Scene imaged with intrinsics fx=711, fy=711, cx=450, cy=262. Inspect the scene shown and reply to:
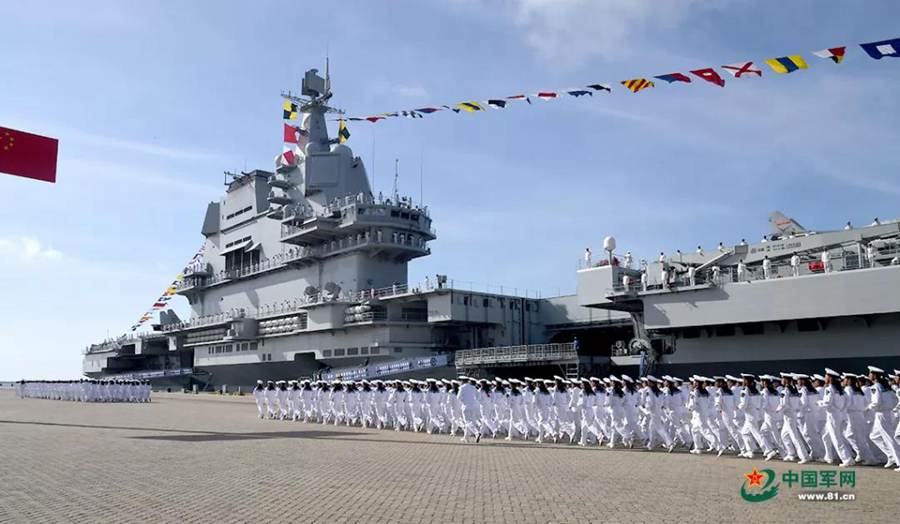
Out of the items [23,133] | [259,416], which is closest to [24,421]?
[259,416]

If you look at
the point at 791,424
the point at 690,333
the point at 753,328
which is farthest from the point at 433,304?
the point at 791,424

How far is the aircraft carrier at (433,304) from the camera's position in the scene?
23.1m

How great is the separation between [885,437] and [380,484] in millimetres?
8427

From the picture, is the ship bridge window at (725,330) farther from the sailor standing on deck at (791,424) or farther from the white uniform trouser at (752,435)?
the sailor standing on deck at (791,424)

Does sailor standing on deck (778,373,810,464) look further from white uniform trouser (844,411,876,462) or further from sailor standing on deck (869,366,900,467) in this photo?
sailor standing on deck (869,366,900,467)

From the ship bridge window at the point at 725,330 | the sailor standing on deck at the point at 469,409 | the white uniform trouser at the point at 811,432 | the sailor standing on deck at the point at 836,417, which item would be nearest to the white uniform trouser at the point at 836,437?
the sailor standing on deck at the point at 836,417

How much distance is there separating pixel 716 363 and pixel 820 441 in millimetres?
13484

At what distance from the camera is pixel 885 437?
466 inches

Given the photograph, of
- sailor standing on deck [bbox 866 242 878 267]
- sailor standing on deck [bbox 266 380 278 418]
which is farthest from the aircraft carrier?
sailor standing on deck [bbox 266 380 278 418]

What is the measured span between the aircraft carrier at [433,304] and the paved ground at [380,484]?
454 inches

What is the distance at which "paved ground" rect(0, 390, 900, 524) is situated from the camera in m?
7.97

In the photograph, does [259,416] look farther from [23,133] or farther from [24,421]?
[23,133]

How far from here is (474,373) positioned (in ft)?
108

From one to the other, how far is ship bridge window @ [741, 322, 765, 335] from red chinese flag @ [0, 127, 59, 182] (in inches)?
883
